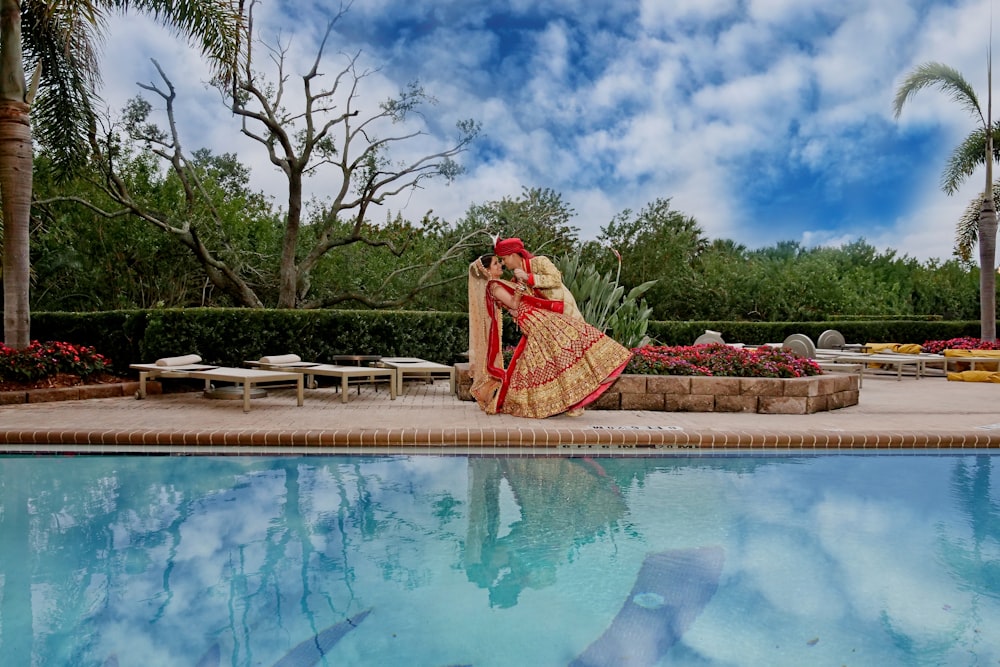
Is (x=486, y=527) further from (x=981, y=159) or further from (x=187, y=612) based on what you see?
(x=981, y=159)

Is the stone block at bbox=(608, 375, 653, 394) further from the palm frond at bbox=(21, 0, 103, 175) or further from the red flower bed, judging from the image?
the palm frond at bbox=(21, 0, 103, 175)

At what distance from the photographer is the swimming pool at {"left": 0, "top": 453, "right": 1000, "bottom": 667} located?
9.78ft

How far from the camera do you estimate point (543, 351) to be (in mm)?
7473

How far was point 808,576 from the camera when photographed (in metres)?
3.73

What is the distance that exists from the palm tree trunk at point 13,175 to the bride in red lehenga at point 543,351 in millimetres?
6785

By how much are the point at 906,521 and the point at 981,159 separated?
69.1ft

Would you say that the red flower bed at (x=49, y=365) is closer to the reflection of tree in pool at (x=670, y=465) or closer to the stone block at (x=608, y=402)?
the stone block at (x=608, y=402)

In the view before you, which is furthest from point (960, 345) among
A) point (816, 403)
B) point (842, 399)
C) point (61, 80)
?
point (61, 80)

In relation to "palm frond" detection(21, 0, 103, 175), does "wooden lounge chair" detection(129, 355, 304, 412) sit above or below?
below

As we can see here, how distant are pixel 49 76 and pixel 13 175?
318 centimetres

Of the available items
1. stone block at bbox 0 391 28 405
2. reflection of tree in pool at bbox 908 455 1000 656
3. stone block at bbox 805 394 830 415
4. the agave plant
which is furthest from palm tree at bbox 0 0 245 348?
reflection of tree in pool at bbox 908 455 1000 656

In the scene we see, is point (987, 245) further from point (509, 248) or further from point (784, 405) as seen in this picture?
point (509, 248)

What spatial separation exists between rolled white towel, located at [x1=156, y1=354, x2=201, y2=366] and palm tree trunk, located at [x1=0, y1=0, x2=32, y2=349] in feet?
7.46

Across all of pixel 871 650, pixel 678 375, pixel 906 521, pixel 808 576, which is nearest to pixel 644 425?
pixel 678 375
